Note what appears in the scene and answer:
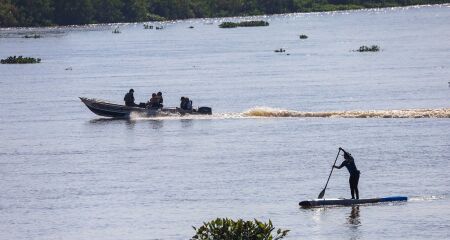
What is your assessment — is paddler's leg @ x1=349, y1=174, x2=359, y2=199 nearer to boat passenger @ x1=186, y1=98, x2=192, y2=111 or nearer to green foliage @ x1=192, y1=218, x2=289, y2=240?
green foliage @ x1=192, y1=218, x2=289, y2=240

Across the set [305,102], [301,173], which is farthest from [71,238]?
[305,102]

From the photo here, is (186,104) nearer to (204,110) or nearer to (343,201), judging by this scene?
(204,110)

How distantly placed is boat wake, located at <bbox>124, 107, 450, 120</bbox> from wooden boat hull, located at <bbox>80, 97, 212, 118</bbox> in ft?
0.78

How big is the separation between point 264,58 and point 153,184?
7798cm

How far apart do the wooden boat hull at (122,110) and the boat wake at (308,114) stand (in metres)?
0.24

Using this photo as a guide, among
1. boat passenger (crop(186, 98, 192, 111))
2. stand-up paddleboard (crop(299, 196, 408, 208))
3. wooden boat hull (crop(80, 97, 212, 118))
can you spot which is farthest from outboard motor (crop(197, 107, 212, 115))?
stand-up paddleboard (crop(299, 196, 408, 208))

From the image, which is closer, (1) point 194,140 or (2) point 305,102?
(1) point 194,140

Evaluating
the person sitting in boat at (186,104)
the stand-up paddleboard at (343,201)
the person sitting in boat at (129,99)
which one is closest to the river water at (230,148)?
the stand-up paddleboard at (343,201)

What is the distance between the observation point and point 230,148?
57.6 metres

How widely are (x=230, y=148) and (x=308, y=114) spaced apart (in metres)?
11.6

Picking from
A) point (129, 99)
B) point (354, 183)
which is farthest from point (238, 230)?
point (129, 99)

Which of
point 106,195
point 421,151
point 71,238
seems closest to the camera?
point 71,238

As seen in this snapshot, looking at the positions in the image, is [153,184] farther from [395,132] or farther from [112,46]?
[112,46]

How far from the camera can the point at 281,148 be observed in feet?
187
